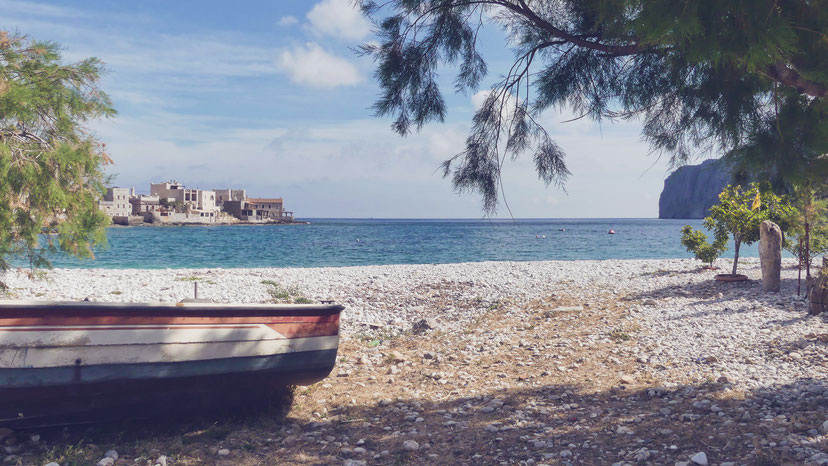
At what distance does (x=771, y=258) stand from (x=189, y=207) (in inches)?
4172

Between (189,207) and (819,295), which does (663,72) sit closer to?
(819,295)

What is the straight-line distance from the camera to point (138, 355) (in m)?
5.20

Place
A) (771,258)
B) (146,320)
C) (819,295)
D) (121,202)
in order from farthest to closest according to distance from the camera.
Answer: (121,202) → (771,258) → (819,295) → (146,320)

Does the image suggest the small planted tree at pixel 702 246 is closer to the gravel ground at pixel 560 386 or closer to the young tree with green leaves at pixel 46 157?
the gravel ground at pixel 560 386

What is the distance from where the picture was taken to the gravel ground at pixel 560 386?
4.92 m

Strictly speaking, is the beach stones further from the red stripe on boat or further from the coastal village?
the coastal village

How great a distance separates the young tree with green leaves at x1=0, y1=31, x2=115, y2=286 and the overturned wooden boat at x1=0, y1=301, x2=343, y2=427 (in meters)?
1.90

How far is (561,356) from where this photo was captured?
835cm

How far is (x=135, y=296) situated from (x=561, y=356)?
11.7 meters

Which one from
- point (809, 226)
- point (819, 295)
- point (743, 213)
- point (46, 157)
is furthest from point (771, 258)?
point (46, 157)

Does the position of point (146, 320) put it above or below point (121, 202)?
below

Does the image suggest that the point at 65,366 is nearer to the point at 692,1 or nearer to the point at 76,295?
the point at 692,1

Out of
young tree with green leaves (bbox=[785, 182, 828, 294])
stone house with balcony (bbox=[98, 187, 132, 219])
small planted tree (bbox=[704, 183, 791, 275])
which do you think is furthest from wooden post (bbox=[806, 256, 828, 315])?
stone house with balcony (bbox=[98, 187, 132, 219])

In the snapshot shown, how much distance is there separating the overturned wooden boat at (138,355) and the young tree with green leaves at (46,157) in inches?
74.7
